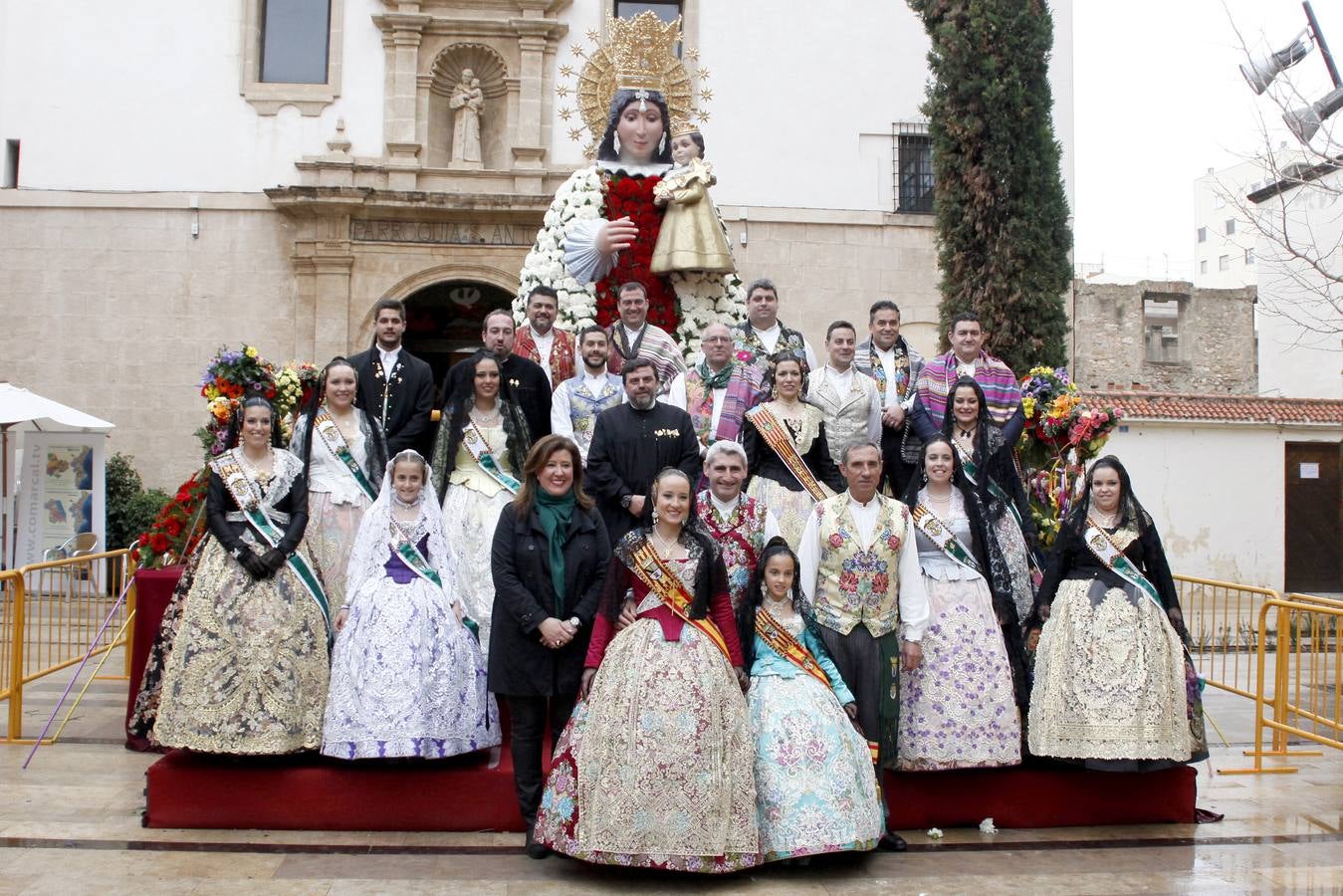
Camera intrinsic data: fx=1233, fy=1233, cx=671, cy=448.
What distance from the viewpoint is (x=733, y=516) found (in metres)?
5.32

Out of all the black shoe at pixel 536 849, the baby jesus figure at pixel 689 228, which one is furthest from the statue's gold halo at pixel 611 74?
the black shoe at pixel 536 849

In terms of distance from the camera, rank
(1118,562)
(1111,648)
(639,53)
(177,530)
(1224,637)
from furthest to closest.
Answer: (1224,637) → (639,53) → (177,530) → (1118,562) → (1111,648)

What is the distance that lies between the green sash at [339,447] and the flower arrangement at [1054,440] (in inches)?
143

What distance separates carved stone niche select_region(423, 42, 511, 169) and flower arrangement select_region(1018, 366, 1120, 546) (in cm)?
1081

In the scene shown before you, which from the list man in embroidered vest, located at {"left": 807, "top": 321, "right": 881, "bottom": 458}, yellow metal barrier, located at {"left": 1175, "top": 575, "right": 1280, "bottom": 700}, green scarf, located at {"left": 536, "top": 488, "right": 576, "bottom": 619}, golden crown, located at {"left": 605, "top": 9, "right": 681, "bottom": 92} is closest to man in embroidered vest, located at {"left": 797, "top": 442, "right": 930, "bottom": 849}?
green scarf, located at {"left": 536, "top": 488, "right": 576, "bottom": 619}

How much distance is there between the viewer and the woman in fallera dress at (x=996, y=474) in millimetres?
5980

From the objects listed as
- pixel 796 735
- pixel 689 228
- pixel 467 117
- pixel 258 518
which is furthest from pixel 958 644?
pixel 467 117

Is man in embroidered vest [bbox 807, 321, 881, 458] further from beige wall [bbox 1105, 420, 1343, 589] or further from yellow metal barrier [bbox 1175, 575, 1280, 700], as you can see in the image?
beige wall [bbox 1105, 420, 1343, 589]

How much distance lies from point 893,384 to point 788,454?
1.31 metres

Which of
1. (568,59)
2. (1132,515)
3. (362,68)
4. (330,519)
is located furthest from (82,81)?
(1132,515)

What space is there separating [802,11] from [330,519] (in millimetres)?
12710

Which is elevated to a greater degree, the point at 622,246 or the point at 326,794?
the point at 622,246

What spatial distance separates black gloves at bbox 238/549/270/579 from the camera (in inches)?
209

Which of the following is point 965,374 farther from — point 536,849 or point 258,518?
point 258,518
